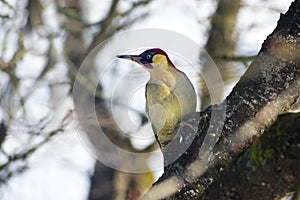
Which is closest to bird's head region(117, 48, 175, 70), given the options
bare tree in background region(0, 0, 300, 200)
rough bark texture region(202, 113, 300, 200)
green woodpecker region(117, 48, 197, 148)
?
green woodpecker region(117, 48, 197, 148)

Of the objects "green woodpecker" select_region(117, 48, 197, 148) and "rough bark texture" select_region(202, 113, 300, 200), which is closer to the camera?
"rough bark texture" select_region(202, 113, 300, 200)

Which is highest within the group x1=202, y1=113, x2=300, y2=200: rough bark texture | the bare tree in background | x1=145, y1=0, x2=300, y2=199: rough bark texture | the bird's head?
x1=202, y1=113, x2=300, y2=200: rough bark texture

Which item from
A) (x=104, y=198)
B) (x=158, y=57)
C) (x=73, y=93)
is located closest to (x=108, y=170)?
(x=104, y=198)

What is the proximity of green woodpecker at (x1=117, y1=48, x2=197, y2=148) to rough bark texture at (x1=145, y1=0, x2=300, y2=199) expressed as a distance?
1304 mm

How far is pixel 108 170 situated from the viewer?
6.86 metres

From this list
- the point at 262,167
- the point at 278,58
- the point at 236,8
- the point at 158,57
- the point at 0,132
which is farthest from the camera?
the point at 236,8

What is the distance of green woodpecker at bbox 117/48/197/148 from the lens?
420cm

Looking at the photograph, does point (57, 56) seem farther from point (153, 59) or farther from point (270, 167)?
point (270, 167)

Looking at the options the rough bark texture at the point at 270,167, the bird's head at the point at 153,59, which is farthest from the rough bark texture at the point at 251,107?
the bird's head at the point at 153,59

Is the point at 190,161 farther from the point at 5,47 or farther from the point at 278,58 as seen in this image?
the point at 5,47

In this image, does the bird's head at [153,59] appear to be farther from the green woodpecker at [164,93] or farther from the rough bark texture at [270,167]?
the rough bark texture at [270,167]

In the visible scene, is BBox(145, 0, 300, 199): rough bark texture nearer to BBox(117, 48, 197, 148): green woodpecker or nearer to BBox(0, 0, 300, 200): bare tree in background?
BBox(117, 48, 197, 148): green woodpecker

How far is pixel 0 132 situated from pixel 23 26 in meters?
0.98

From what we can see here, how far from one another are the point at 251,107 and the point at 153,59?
2.12 metres
